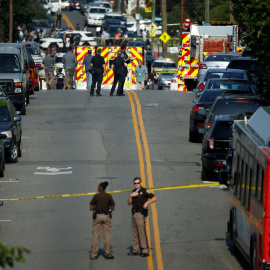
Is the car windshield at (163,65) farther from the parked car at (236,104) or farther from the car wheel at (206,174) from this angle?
the car wheel at (206,174)

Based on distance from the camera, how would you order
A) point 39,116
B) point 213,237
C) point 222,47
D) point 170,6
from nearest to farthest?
1. point 213,237
2. point 39,116
3. point 222,47
4. point 170,6

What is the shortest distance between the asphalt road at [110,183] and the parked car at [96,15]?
58.5 meters

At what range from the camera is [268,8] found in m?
25.6

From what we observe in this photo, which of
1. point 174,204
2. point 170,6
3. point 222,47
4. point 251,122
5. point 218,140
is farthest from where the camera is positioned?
point 170,6

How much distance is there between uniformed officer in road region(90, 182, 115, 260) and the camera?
1495 cm

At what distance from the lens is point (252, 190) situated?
13.3m

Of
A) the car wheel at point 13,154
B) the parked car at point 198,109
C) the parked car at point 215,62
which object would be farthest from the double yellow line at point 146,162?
the car wheel at point 13,154

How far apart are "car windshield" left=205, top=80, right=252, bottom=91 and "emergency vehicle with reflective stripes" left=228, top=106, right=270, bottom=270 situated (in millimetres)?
12281

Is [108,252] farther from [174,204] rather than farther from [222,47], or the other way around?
[222,47]

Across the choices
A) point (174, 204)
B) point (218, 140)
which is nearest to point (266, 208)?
point (174, 204)

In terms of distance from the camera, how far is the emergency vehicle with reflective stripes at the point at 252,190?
12.2 meters

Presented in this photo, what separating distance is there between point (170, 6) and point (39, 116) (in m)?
82.6

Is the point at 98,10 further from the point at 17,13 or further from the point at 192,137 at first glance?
the point at 192,137

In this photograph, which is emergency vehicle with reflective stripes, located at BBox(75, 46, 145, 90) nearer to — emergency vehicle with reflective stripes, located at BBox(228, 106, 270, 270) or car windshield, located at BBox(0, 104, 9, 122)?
car windshield, located at BBox(0, 104, 9, 122)
